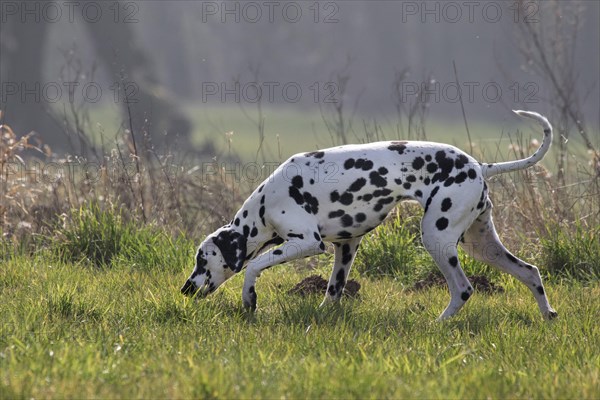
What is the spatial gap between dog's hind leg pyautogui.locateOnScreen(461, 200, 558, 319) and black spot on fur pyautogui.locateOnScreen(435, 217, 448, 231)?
421 mm

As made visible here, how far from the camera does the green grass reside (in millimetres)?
4641

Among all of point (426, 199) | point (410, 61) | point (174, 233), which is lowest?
point (410, 61)

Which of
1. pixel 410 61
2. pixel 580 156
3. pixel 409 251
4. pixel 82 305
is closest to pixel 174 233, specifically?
pixel 409 251

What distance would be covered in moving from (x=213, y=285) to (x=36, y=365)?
2.27 meters

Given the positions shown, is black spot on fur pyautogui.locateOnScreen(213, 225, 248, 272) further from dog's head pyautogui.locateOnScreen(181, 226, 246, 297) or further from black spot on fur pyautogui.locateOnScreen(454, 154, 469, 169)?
black spot on fur pyautogui.locateOnScreen(454, 154, 469, 169)

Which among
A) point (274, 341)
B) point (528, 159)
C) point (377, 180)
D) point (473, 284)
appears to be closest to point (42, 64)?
point (473, 284)

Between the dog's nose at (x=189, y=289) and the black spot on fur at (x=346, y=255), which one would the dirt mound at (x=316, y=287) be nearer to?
the black spot on fur at (x=346, y=255)

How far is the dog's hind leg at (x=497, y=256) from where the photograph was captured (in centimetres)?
690

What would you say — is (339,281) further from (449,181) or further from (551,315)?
(551,315)

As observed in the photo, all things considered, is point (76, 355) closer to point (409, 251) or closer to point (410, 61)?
point (409, 251)

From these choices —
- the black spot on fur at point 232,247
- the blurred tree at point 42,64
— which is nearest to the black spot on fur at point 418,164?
the black spot on fur at point 232,247

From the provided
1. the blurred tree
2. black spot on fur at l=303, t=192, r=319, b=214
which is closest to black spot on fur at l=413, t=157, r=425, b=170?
black spot on fur at l=303, t=192, r=319, b=214

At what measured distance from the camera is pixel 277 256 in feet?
22.0

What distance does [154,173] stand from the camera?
33.3 ft
